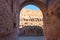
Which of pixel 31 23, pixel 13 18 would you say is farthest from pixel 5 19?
pixel 31 23

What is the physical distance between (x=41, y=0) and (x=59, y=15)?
10.1 feet

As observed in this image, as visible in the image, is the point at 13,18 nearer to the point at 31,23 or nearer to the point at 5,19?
the point at 5,19

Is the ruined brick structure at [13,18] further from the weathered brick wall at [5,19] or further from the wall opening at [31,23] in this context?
the wall opening at [31,23]

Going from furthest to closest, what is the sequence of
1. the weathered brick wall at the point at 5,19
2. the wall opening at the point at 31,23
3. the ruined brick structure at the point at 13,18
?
the wall opening at the point at 31,23 → the ruined brick structure at the point at 13,18 → the weathered brick wall at the point at 5,19

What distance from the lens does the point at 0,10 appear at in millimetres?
3447

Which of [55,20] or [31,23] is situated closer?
[55,20]

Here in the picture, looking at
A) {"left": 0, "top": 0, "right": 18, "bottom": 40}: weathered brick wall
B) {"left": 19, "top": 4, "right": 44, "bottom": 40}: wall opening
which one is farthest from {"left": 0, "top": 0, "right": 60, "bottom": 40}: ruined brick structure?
{"left": 19, "top": 4, "right": 44, "bottom": 40}: wall opening

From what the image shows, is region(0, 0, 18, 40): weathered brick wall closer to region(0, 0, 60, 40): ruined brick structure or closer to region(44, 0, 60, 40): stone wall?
region(0, 0, 60, 40): ruined brick structure

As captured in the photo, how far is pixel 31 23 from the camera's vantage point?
72.2 feet

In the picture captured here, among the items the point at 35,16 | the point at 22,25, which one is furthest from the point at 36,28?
the point at 35,16

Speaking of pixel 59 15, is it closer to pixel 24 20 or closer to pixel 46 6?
pixel 46 6

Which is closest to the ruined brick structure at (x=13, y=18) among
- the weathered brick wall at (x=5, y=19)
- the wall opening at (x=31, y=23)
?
the weathered brick wall at (x=5, y=19)

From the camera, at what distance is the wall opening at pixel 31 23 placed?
1986cm

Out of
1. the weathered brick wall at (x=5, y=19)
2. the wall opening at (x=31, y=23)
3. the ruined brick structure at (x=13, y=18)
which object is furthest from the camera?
the wall opening at (x=31, y=23)
